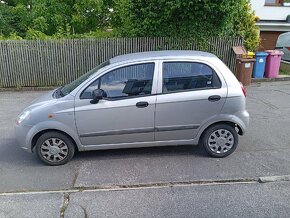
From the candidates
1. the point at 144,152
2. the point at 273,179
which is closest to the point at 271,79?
the point at 273,179

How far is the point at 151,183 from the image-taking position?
12.2 feet

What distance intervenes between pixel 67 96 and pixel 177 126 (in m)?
1.70

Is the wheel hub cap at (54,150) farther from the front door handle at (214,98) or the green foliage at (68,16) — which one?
the green foliage at (68,16)

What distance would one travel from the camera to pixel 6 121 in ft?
20.8

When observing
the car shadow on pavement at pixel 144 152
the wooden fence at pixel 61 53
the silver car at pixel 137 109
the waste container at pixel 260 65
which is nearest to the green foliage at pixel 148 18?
the wooden fence at pixel 61 53

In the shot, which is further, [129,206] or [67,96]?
[67,96]

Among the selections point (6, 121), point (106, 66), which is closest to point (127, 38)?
point (6, 121)

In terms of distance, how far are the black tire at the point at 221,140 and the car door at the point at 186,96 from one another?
9.4 inches

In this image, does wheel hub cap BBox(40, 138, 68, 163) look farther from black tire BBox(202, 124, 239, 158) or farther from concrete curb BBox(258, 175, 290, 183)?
concrete curb BBox(258, 175, 290, 183)

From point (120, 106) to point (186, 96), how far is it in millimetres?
983

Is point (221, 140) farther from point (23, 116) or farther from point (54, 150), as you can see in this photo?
point (23, 116)

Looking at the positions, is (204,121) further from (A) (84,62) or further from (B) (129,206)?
(A) (84,62)

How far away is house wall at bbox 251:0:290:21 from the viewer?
1652cm

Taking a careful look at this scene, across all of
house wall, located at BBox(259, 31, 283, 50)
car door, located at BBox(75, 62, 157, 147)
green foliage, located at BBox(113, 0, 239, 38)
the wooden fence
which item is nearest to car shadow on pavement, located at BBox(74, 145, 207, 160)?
car door, located at BBox(75, 62, 157, 147)
